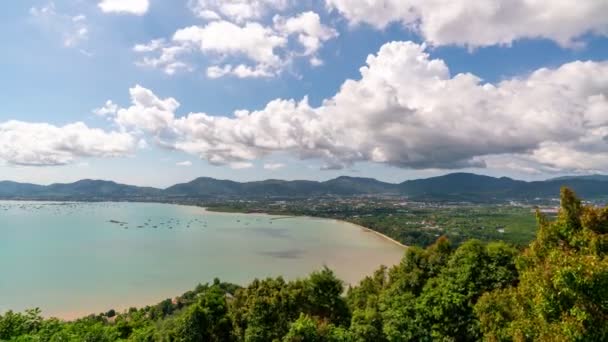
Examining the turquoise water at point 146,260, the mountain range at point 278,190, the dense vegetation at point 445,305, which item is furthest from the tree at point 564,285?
the mountain range at point 278,190

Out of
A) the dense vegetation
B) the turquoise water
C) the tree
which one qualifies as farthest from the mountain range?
the tree

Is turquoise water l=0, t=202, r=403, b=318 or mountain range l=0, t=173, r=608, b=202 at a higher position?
mountain range l=0, t=173, r=608, b=202

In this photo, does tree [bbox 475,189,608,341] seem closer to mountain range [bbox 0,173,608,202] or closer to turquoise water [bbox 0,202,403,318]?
turquoise water [bbox 0,202,403,318]

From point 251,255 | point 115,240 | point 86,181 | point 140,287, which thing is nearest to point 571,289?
point 140,287

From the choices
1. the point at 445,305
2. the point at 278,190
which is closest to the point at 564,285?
the point at 445,305

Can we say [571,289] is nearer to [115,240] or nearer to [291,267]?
[291,267]

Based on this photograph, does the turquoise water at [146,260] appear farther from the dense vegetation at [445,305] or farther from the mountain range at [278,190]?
the mountain range at [278,190]
